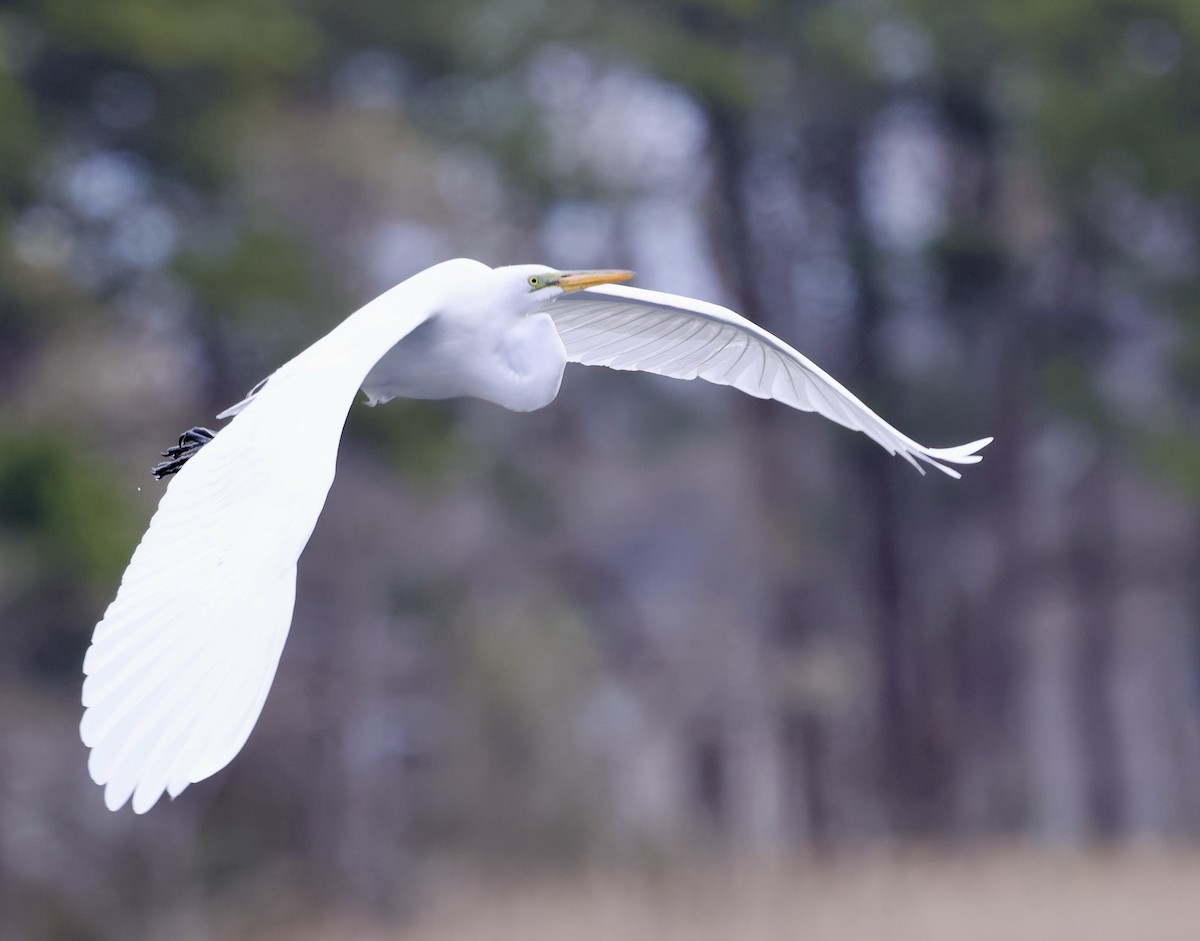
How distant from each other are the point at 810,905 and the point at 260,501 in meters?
8.15

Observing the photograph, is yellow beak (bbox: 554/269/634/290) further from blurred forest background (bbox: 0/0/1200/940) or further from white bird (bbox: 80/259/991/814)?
blurred forest background (bbox: 0/0/1200/940)

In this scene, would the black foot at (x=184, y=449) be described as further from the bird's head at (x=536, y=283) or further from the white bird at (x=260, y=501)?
the bird's head at (x=536, y=283)

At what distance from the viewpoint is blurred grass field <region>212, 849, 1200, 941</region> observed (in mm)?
9516

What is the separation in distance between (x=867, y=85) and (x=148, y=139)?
5.53 m

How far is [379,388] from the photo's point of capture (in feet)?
12.4

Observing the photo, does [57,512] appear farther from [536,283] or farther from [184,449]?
[536,283]

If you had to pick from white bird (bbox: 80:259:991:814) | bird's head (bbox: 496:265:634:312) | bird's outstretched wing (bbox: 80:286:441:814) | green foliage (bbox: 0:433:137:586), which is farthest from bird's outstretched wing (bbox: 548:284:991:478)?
green foliage (bbox: 0:433:137:586)

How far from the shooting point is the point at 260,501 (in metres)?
2.72

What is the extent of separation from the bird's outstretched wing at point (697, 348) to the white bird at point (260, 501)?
0.01 meters

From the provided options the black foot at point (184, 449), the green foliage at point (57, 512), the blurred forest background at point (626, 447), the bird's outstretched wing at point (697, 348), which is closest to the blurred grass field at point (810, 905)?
the blurred forest background at point (626, 447)

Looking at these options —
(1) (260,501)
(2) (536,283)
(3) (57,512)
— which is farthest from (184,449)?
(3) (57,512)

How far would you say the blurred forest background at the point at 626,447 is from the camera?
9.69m

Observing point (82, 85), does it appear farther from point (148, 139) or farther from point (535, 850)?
point (535, 850)

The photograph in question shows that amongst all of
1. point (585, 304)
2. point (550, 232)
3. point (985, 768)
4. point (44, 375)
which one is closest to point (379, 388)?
point (585, 304)
